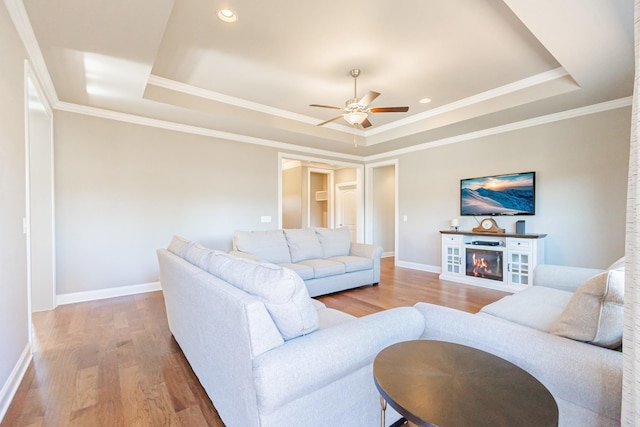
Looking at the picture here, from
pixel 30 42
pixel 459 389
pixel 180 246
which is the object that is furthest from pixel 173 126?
pixel 459 389

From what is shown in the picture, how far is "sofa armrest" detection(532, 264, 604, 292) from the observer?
2.45 m

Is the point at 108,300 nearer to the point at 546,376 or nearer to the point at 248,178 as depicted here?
the point at 248,178

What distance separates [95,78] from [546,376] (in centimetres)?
429

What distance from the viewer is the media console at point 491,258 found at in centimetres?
409

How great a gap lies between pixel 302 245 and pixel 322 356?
10.4 ft

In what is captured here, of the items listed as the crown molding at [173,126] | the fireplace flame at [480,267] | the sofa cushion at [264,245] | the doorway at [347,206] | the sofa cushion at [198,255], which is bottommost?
the fireplace flame at [480,267]

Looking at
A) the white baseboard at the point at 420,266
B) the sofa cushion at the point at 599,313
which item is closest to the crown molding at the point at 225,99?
the white baseboard at the point at 420,266

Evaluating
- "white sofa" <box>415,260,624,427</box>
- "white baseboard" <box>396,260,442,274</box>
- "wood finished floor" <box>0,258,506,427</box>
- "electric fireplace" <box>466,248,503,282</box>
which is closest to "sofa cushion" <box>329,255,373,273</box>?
"wood finished floor" <box>0,258,506,427</box>

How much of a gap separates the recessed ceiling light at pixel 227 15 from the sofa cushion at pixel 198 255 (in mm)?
1996

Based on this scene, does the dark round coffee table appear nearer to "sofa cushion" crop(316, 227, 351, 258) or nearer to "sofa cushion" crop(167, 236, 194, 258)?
"sofa cushion" crop(167, 236, 194, 258)

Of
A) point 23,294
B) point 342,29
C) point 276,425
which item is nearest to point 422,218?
point 342,29

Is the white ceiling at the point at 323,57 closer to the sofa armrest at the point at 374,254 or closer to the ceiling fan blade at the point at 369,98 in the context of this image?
the ceiling fan blade at the point at 369,98

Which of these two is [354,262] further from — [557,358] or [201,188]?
[557,358]

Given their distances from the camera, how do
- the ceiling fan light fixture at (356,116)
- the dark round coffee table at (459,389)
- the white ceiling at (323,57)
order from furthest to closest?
the ceiling fan light fixture at (356,116) → the white ceiling at (323,57) → the dark round coffee table at (459,389)
